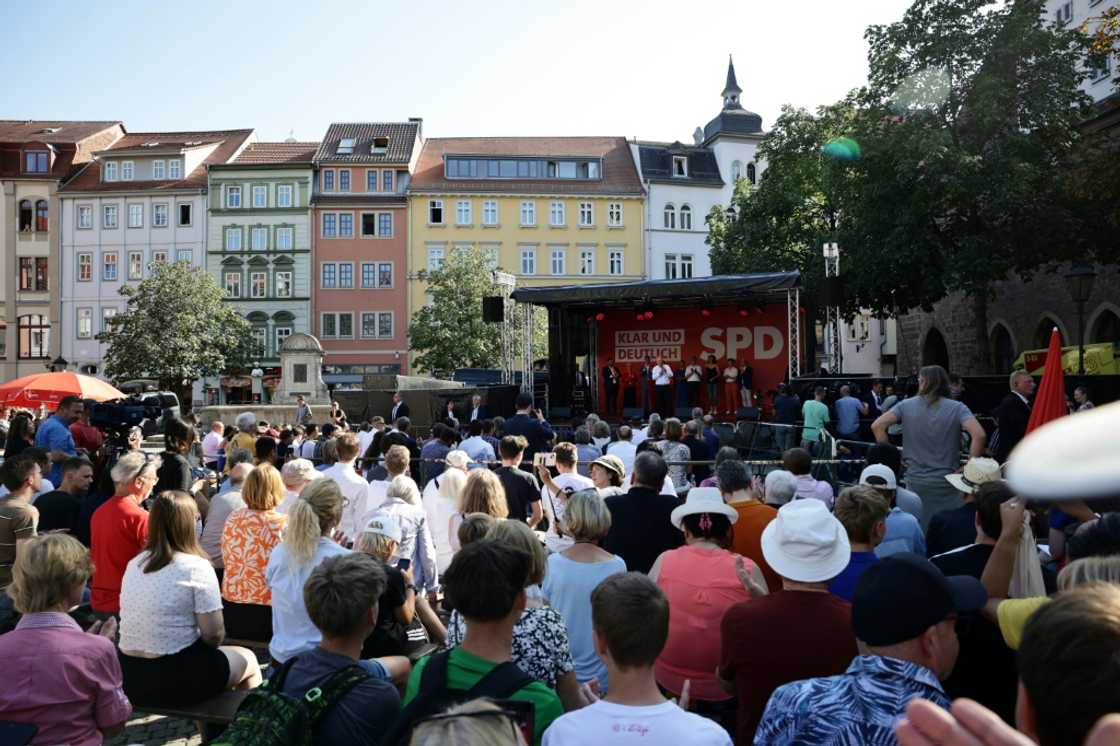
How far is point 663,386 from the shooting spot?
940 inches

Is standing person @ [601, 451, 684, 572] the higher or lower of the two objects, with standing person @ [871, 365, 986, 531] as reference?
lower

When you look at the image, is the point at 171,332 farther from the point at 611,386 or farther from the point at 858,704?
the point at 858,704

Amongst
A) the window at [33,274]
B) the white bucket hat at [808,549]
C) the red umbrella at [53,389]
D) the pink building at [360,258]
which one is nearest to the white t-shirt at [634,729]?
the white bucket hat at [808,549]

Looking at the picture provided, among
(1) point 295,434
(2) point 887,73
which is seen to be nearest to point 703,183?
(2) point 887,73

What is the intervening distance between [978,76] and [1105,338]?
8826mm

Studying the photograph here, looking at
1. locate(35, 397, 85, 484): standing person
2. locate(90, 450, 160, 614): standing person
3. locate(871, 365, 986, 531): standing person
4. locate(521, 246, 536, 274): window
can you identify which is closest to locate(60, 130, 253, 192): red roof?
locate(521, 246, 536, 274): window

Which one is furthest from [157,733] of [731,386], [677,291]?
[731,386]

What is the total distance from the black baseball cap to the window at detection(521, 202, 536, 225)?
52.4 m

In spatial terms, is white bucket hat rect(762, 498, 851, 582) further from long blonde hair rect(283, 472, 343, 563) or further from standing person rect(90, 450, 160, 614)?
standing person rect(90, 450, 160, 614)

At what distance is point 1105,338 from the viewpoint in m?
28.7

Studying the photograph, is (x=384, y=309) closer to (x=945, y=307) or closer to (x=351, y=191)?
(x=351, y=191)

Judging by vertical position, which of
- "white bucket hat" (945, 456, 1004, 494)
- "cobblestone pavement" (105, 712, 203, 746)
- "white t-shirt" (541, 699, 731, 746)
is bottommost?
"cobblestone pavement" (105, 712, 203, 746)

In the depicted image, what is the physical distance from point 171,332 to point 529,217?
20.2 meters

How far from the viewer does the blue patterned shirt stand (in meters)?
2.53
